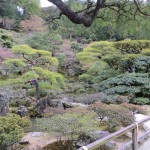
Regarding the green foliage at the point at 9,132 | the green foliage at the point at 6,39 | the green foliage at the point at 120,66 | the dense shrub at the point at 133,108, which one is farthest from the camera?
the green foliage at the point at 6,39

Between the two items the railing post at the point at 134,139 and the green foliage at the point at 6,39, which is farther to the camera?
the green foliage at the point at 6,39

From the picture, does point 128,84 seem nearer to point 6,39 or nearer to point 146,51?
point 146,51

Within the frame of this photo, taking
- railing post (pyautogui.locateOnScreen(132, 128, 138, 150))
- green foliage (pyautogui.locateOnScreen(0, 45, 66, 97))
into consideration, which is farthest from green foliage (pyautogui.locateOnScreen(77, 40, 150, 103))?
railing post (pyautogui.locateOnScreen(132, 128, 138, 150))

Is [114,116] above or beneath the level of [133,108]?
above

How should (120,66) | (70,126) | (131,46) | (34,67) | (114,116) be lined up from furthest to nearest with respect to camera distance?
(120,66), (131,46), (34,67), (114,116), (70,126)

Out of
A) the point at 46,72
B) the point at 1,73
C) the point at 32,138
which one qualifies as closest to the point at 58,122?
the point at 32,138

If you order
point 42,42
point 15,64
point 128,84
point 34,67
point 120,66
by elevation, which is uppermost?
point 42,42

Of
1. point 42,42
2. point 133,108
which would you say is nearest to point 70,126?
point 133,108

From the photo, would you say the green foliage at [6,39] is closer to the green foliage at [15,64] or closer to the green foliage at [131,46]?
the green foliage at [131,46]

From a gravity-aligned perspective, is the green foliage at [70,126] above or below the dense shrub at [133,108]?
above

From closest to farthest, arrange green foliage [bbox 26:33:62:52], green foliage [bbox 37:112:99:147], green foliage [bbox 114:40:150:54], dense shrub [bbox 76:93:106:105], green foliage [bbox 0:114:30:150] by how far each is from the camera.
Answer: green foliage [bbox 0:114:30:150]
green foliage [bbox 37:112:99:147]
dense shrub [bbox 76:93:106:105]
green foliage [bbox 114:40:150:54]
green foliage [bbox 26:33:62:52]

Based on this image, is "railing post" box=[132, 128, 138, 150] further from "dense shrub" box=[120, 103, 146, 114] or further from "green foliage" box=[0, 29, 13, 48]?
"green foliage" box=[0, 29, 13, 48]

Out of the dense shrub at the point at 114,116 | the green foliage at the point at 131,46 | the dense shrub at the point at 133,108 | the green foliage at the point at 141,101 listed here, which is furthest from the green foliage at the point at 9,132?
the green foliage at the point at 131,46

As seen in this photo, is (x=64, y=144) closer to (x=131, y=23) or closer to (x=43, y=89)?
(x=131, y=23)
